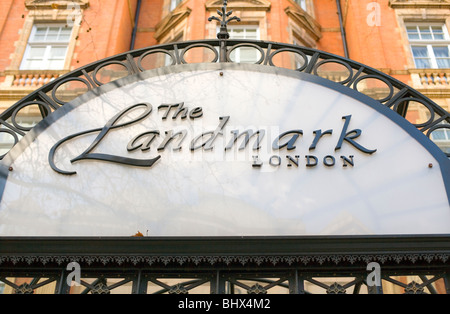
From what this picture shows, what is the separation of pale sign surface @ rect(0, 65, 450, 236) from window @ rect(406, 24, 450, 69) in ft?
28.2

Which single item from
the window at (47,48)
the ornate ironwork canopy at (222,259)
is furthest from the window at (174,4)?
the ornate ironwork canopy at (222,259)

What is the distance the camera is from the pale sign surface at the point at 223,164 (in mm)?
7410

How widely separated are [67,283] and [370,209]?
4339 millimetres

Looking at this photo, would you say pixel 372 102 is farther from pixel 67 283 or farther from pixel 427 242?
pixel 67 283

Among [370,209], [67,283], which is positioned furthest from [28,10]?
[370,209]

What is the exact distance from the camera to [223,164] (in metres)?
8.09

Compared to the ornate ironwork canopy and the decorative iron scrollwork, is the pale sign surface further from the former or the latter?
the decorative iron scrollwork

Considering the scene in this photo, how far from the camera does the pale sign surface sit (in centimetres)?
741

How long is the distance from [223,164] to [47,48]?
34.5 feet

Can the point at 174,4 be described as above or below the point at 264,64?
above

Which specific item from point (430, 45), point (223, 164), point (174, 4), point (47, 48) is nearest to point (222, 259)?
point (223, 164)

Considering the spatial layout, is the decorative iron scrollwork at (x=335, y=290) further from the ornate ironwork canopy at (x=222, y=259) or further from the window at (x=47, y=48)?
the window at (x=47, y=48)

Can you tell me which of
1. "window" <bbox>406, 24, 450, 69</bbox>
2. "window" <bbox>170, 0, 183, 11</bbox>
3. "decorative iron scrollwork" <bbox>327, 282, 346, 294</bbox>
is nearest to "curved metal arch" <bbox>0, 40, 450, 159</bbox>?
"decorative iron scrollwork" <bbox>327, 282, 346, 294</bbox>

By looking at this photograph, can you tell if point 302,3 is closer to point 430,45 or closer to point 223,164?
point 430,45
